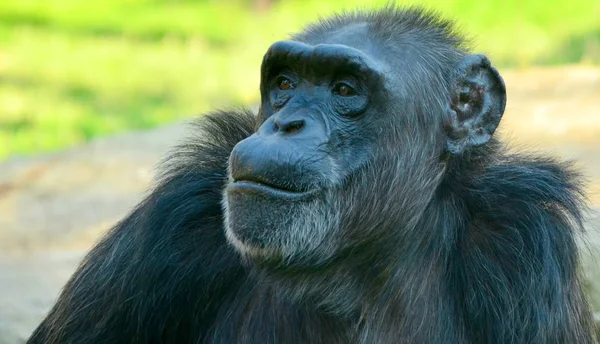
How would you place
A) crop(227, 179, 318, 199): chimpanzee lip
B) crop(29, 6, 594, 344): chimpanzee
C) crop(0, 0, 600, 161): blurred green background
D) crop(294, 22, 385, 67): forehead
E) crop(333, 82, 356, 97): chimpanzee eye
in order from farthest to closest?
crop(0, 0, 600, 161): blurred green background
crop(294, 22, 385, 67): forehead
crop(333, 82, 356, 97): chimpanzee eye
crop(29, 6, 594, 344): chimpanzee
crop(227, 179, 318, 199): chimpanzee lip

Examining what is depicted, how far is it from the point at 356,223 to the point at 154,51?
1347 cm

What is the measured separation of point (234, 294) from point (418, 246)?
3.38 ft

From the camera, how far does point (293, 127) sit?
550 centimetres

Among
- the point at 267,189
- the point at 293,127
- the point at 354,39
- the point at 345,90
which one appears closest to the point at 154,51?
the point at 354,39

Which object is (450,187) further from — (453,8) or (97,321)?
(453,8)

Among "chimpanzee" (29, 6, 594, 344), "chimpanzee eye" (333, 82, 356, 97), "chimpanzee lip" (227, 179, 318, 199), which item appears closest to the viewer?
"chimpanzee lip" (227, 179, 318, 199)

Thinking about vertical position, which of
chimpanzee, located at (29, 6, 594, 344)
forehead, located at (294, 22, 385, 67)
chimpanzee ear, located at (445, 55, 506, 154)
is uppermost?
forehead, located at (294, 22, 385, 67)

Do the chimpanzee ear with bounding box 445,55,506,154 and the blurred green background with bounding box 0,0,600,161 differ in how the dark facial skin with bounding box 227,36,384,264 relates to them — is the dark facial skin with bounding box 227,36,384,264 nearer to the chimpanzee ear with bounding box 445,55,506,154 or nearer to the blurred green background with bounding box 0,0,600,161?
the chimpanzee ear with bounding box 445,55,506,154

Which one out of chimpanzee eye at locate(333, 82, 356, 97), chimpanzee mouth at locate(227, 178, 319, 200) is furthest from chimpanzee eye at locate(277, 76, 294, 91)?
chimpanzee mouth at locate(227, 178, 319, 200)

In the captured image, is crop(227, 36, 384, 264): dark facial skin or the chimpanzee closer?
crop(227, 36, 384, 264): dark facial skin

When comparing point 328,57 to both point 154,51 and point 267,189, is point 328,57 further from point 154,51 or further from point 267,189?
point 154,51

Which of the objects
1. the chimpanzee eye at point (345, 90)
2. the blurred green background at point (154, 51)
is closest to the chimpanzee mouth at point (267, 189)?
the chimpanzee eye at point (345, 90)

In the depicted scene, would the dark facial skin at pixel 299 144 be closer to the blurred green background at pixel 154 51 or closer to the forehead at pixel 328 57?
the forehead at pixel 328 57

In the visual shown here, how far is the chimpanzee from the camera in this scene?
5.56m
